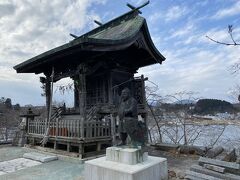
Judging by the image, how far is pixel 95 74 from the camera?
1152 cm

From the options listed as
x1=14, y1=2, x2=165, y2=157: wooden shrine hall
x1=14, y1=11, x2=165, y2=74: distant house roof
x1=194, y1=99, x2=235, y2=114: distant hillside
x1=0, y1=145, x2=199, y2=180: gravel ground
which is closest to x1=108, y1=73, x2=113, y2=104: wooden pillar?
x1=14, y1=2, x2=165, y2=157: wooden shrine hall

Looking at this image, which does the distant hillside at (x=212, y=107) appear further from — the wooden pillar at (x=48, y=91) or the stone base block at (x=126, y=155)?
the stone base block at (x=126, y=155)

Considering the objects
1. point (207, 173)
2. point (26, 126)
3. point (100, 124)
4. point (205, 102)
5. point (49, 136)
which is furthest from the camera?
point (205, 102)

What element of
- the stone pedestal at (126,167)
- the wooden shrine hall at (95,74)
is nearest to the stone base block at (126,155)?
the stone pedestal at (126,167)

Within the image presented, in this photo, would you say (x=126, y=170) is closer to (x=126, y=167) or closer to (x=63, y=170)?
(x=126, y=167)

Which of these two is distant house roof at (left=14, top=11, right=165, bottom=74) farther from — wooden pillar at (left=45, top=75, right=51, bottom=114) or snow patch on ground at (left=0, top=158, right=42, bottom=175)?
snow patch on ground at (left=0, top=158, right=42, bottom=175)

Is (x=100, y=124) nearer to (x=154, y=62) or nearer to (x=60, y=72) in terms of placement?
(x=60, y=72)

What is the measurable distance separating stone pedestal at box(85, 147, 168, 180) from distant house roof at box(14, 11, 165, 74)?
4152mm

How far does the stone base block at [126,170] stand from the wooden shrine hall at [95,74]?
10.3 ft

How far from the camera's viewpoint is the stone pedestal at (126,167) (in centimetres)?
503

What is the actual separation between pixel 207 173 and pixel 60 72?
8205 millimetres

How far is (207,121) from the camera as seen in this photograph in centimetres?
1257

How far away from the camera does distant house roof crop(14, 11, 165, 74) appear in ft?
28.1

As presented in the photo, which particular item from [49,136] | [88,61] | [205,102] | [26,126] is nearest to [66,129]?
[49,136]
